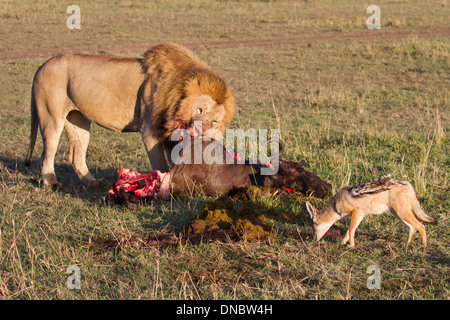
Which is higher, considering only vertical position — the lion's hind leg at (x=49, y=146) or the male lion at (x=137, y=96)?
the male lion at (x=137, y=96)

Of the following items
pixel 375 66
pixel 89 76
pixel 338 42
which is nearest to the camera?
pixel 89 76

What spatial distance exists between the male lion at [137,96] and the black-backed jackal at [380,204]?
185cm

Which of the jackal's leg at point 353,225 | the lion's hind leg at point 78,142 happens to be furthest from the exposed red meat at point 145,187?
the jackal's leg at point 353,225

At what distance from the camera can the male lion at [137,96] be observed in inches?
219

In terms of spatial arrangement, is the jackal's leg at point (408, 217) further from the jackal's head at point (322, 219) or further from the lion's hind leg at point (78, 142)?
the lion's hind leg at point (78, 142)

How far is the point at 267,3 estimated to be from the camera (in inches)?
955

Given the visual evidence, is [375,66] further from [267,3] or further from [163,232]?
[267,3]

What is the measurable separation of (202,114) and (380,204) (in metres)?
2.16

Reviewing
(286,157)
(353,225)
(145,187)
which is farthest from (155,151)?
(353,225)

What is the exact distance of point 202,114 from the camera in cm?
556

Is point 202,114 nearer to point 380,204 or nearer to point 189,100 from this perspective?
point 189,100

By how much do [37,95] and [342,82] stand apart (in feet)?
23.1

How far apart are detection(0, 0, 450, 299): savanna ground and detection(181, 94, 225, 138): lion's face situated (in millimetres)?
785
